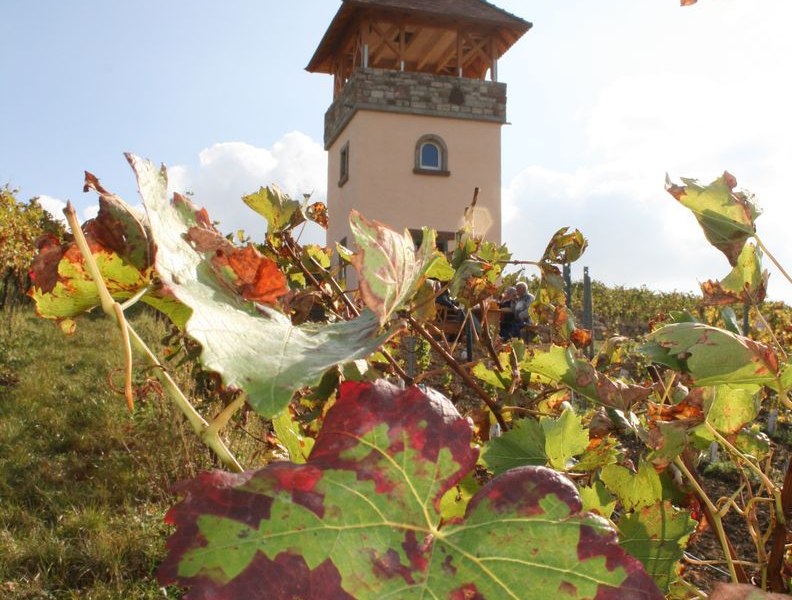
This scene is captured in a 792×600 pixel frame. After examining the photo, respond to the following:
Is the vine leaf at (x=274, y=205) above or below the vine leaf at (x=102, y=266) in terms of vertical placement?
above

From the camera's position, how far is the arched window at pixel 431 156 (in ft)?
47.9

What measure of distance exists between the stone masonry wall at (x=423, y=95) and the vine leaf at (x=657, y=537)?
45.9ft

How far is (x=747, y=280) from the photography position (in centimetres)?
67

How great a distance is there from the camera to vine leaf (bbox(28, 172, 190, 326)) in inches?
15.9

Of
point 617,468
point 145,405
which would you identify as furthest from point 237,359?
point 145,405

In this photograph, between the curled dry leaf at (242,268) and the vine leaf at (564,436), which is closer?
the curled dry leaf at (242,268)

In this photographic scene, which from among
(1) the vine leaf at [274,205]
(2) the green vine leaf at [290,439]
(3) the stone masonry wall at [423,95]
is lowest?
(2) the green vine leaf at [290,439]

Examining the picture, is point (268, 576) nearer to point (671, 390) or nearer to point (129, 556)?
point (671, 390)

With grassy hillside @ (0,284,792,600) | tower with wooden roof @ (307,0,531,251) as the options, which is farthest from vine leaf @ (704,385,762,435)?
A: tower with wooden roof @ (307,0,531,251)

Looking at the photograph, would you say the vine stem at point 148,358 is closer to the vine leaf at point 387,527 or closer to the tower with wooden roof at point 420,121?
the vine leaf at point 387,527

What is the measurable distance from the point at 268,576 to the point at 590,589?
0.13 m

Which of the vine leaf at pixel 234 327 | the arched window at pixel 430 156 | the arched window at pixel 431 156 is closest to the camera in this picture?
the vine leaf at pixel 234 327

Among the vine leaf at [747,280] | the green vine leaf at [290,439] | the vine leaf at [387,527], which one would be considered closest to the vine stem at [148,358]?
the vine leaf at [387,527]

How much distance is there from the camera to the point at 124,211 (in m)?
0.40
